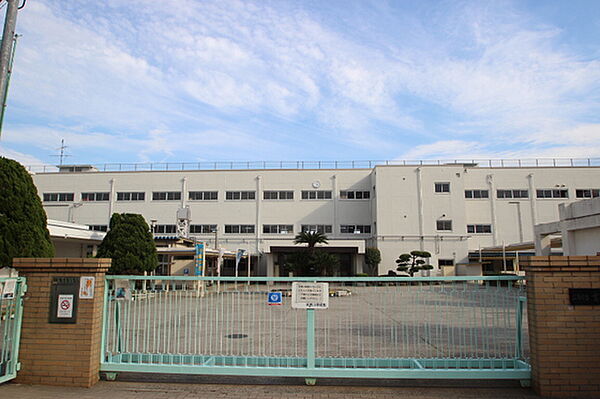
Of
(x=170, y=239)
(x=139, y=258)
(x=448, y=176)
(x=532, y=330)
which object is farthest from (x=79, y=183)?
(x=532, y=330)

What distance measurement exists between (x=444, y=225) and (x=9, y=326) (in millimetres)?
40396

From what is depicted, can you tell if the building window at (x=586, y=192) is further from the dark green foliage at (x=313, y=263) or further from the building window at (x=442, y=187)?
the dark green foliage at (x=313, y=263)

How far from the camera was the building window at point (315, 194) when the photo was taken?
45812 millimetres

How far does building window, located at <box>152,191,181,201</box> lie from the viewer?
46.7m

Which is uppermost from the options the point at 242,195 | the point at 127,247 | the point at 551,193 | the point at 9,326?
the point at 242,195

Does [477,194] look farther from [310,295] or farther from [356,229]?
[310,295]

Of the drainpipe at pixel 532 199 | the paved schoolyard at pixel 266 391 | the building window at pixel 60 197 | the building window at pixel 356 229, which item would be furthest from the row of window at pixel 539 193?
the building window at pixel 60 197

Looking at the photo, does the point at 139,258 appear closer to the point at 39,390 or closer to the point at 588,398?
the point at 39,390

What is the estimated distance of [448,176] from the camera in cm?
4300

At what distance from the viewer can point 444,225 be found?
139 feet

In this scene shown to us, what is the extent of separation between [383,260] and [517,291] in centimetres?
3583

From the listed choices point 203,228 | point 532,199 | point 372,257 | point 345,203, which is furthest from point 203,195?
point 532,199

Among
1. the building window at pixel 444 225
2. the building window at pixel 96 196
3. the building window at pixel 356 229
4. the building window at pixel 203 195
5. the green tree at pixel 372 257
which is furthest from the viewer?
the building window at pixel 96 196

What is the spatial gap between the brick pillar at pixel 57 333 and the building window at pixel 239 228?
129 ft
